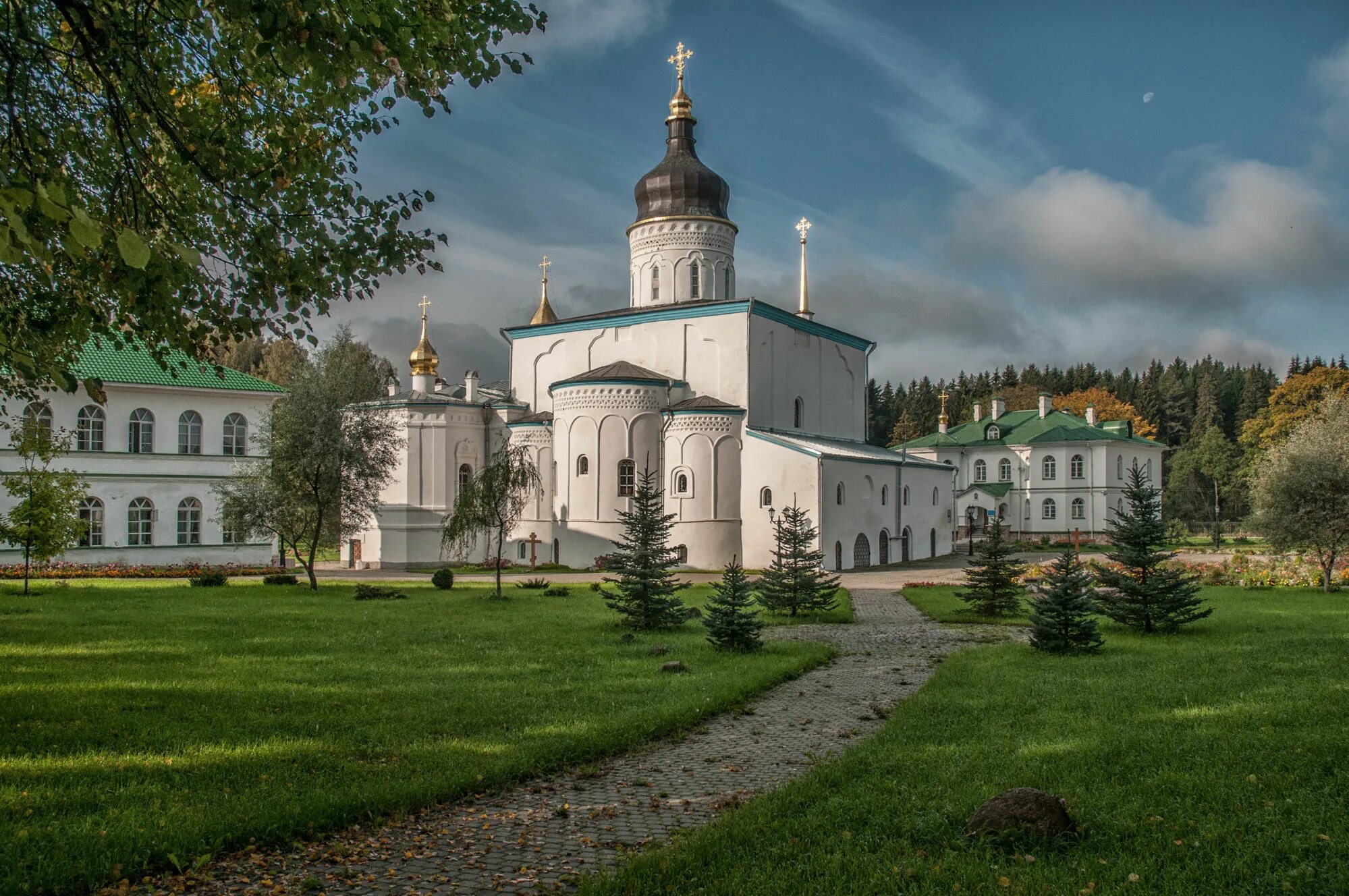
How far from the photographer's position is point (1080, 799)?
5.98m

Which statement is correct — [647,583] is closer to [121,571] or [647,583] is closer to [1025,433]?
[121,571]

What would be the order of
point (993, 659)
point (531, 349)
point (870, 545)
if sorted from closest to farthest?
point (993, 659) < point (870, 545) < point (531, 349)

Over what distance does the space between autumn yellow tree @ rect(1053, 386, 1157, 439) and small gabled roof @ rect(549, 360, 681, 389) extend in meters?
44.0

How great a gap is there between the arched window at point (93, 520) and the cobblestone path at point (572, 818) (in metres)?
27.4

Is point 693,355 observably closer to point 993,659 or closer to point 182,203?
point 993,659

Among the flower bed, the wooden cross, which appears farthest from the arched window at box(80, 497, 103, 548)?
the wooden cross

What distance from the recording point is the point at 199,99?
8242mm

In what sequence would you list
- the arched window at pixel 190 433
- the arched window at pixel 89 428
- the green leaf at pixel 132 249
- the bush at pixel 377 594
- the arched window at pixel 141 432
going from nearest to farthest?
the green leaf at pixel 132 249, the bush at pixel 377 594, the arched window at pixel 89 428, the arched window at pixel 141 432, the arched window at pixel 190 433

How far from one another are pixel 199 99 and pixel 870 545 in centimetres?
2897

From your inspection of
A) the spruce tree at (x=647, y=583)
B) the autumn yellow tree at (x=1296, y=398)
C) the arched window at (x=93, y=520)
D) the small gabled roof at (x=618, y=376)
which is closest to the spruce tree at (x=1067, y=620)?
the spruce tree at (x=647, y=583)

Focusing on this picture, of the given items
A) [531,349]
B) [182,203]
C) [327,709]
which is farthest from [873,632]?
[531,349]

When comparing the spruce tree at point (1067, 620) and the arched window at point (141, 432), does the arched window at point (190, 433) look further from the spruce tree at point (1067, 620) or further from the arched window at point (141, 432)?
the spruce tree at point (1067, 620)

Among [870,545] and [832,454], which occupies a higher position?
[832,454]

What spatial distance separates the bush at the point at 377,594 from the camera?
2116cm
